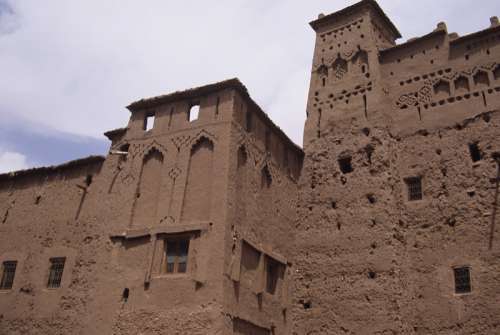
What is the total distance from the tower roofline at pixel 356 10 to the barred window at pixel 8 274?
14250 millimetres

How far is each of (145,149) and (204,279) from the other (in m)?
5.18

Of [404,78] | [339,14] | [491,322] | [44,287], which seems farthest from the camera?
[339,14]

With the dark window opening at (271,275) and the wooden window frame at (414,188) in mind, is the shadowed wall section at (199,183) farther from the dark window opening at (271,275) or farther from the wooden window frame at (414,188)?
the wooden window frame at (414,188)

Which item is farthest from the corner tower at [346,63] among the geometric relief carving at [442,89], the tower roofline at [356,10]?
the geometric relief carving at [442,89]

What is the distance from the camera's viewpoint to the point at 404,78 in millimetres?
19516

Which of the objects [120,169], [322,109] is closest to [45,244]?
[120,169]

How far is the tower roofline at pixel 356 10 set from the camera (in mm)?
21203

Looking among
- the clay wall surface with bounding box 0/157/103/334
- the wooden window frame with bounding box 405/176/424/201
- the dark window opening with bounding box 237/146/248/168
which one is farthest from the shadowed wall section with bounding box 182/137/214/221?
the wooden window frame with bounding box 405/176/424/201

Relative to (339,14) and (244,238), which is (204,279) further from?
(339,14)

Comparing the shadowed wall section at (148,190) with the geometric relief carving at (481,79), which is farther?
the geometric relief carving at (481,79)

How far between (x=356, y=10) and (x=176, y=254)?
39.6 feet

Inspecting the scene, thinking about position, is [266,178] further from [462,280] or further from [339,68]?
[462,280]

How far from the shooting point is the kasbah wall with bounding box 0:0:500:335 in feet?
49.6

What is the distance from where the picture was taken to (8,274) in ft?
60.3
